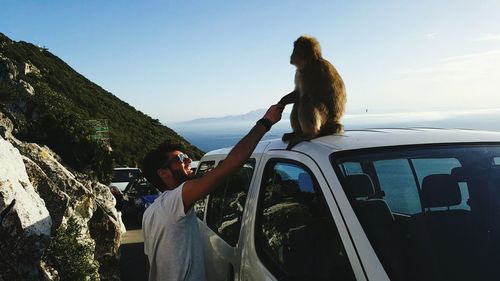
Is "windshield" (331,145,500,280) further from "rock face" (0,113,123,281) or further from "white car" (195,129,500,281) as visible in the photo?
"rock face" (0,113,123,281)

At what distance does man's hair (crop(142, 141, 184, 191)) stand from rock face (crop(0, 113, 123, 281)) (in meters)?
1.55

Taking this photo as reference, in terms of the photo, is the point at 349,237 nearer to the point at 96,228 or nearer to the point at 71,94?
the point at 96,228

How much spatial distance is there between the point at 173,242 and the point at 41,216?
2111 mm

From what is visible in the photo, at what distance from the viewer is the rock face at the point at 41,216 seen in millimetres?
3582

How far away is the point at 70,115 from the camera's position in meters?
8.27

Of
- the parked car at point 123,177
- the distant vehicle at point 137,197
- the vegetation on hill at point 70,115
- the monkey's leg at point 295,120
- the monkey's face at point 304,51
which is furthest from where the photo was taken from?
the parked car at point 123,177

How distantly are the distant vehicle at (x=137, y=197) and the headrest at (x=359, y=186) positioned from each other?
11.2m

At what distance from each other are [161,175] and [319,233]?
35.2 inches

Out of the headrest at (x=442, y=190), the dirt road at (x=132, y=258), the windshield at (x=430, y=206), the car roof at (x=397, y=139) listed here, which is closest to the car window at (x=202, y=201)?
the car roof at (x=397, y=139)

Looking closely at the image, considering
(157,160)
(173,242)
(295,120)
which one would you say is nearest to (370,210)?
(173,242)

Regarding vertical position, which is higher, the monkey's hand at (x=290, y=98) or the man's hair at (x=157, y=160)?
the monkey's hand at (x=290, y=98)

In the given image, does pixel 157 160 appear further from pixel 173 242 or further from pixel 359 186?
pixel 359 186

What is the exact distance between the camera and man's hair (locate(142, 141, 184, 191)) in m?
2.54

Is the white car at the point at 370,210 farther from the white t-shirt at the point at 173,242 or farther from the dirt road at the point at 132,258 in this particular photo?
the dirt road at the point at 132,258
